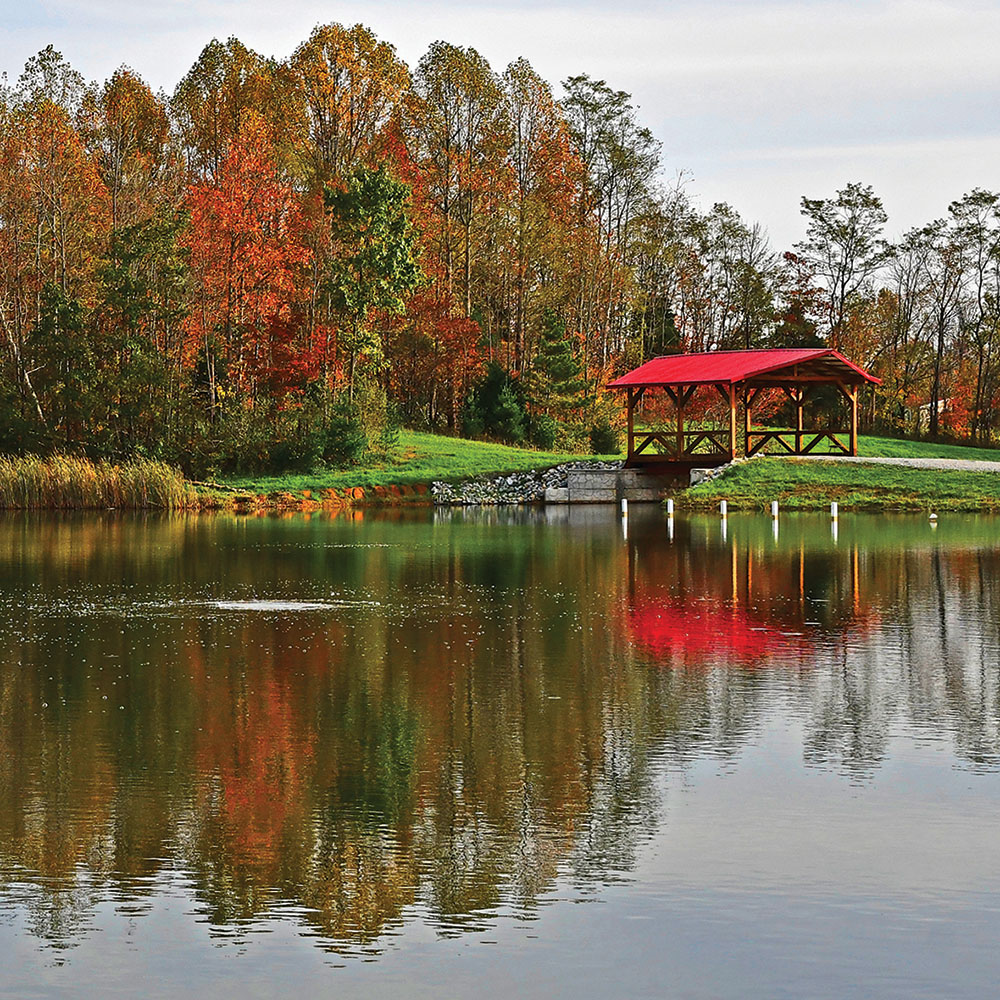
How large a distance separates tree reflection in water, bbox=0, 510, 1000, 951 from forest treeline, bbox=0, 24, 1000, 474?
24.9 metres

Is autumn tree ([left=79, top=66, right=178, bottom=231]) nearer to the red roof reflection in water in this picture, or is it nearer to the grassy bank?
the grassy bank

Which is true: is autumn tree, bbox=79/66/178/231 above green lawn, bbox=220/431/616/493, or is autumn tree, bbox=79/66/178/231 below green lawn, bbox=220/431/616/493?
above

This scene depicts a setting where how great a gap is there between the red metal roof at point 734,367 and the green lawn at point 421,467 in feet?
12.7

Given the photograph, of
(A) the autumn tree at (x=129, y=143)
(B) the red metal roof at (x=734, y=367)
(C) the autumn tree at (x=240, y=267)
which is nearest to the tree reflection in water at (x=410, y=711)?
(B) the red metal roof at (x=734, y=367)

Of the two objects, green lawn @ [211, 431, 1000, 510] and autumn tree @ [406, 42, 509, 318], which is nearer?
green lawn @ [211, 431, 1000, 510]

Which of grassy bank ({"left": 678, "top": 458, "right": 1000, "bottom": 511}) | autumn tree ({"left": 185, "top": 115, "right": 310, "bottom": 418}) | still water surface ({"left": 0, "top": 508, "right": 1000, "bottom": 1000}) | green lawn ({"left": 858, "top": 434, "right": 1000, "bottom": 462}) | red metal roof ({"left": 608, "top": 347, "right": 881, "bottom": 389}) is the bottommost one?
still water surface ({"left": 0, "top": 508, "right": 1000, "bottom": 1000})

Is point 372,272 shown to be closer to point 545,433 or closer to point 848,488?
point 545,433

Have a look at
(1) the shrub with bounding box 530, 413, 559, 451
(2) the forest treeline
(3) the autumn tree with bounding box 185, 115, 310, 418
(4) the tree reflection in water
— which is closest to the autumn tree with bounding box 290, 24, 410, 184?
(2) the forest treeline

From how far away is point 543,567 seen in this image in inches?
1000

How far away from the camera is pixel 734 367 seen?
2007 inches

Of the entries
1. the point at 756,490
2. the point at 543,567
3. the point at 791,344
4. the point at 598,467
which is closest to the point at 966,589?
the point at 543,567

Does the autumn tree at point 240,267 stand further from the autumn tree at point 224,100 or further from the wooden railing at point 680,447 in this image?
the wooden railing at point 680,447

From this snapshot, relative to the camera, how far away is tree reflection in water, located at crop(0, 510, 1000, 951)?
7.71m

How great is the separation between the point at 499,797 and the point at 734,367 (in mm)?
42948
